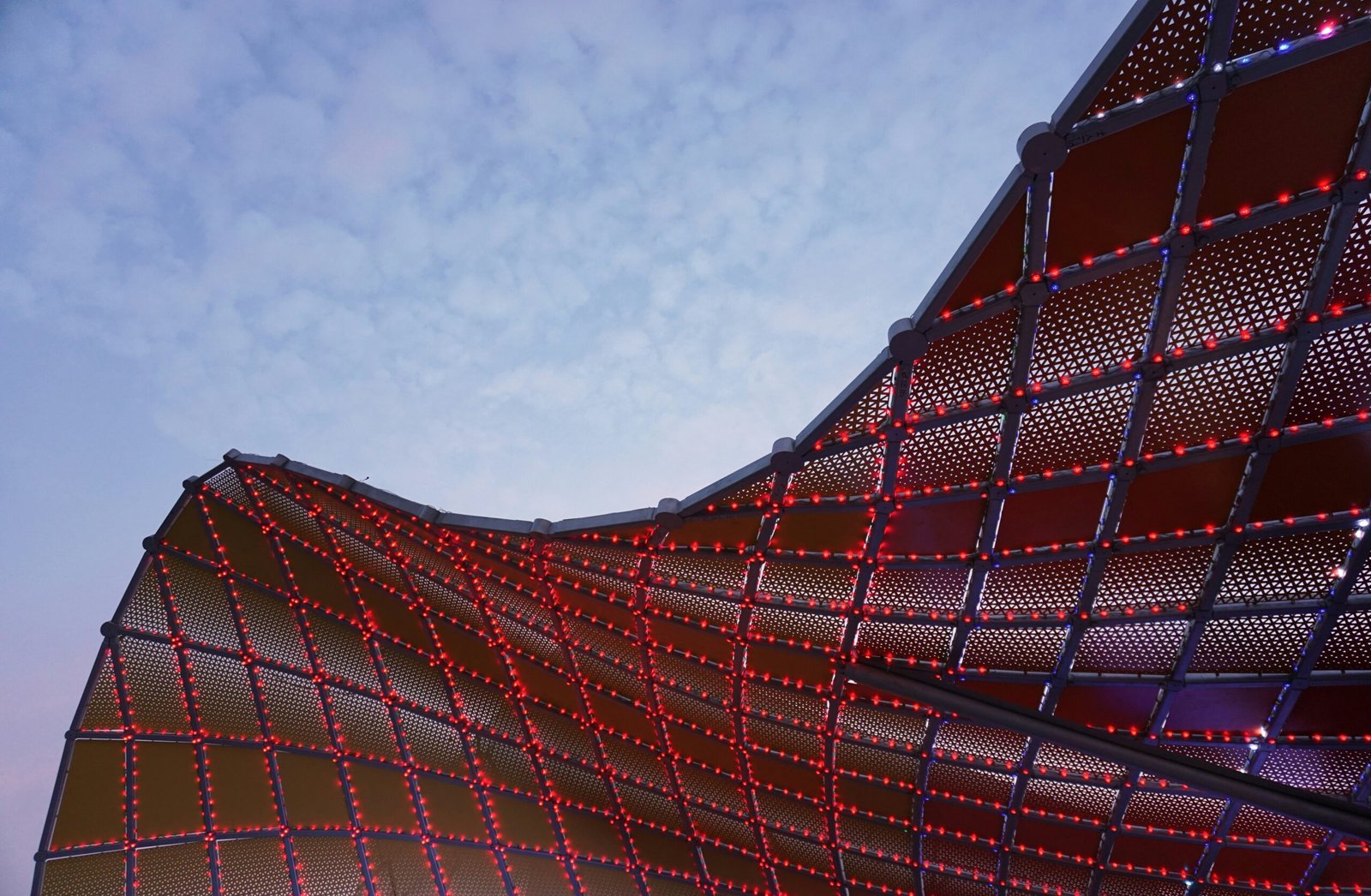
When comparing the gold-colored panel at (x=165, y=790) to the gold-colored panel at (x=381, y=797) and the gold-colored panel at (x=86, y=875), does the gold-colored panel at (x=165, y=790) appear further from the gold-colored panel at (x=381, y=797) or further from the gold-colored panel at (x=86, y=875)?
the gold-colored panel at (x=381, y=797)

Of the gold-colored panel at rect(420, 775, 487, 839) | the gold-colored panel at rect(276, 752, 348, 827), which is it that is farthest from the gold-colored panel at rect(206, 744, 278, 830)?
the gold-colored panel at rect(420, 775, 487, 839)

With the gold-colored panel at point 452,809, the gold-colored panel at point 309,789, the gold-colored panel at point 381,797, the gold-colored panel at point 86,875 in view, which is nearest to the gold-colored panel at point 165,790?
the gold-colored panel at point 86,875

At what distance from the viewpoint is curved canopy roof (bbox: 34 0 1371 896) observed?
569 inches

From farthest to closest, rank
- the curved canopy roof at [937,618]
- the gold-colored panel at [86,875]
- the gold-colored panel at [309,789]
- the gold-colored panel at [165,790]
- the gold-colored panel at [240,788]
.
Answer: the gold-colored panel at [309,789], the gold-colored panel at [240,788], the gold-colored panel at [165,790], the gold-colored panel at [86,875], the curved canopy roof at [937,618]

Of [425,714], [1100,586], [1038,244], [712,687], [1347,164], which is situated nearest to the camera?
[1347,164]

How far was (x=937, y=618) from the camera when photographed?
2195 cm

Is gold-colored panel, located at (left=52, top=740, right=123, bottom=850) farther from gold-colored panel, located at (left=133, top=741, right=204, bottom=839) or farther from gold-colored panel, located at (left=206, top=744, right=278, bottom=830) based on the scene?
gold-colored panel, located at (left=206, top=744, right=278, bottom=830)

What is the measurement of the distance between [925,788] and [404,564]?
16961mm

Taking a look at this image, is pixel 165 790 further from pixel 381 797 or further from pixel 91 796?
pixel 381 797

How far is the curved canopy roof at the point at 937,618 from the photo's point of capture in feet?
47.4

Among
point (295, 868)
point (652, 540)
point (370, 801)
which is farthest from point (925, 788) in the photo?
point (295, 868)

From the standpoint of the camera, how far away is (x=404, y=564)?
26.9 m

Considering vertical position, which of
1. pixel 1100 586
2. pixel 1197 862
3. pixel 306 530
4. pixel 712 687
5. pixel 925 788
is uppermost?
pixel 306 530

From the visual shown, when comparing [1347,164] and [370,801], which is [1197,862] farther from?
[370,801]
